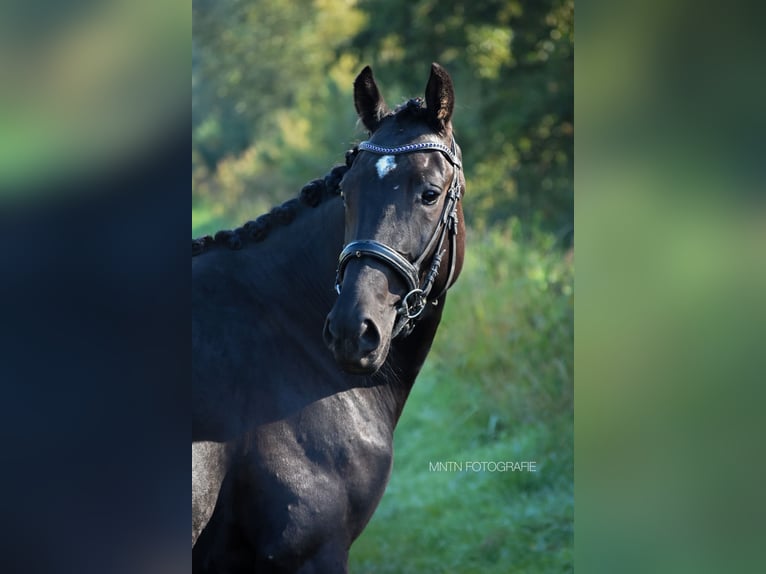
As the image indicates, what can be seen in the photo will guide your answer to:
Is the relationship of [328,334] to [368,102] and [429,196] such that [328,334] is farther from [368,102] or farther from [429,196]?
[368,102]

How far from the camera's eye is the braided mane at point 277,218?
10.1 ft

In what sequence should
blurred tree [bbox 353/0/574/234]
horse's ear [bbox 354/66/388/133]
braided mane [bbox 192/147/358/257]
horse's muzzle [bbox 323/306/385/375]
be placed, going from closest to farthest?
horse's muzzle [bbox 323/306/385/375], horse's ear [bbox 354/66/388/133], braided mane [bbox 192/147/358/257], blurred tree [bbox 353/0/574/234]

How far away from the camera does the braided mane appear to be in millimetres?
3082

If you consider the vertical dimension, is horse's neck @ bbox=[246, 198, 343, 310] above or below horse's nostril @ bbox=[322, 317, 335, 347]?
above

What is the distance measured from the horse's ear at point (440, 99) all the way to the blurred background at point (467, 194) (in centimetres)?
269

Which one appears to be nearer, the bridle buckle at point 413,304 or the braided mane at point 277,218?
the bridle buckle at point 413,304

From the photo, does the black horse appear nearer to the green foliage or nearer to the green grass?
the green grass

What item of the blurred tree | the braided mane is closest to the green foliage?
the blurred tree

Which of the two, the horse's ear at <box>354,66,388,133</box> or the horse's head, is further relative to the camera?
the horse's ear at <box>354,66,388,133</box>
